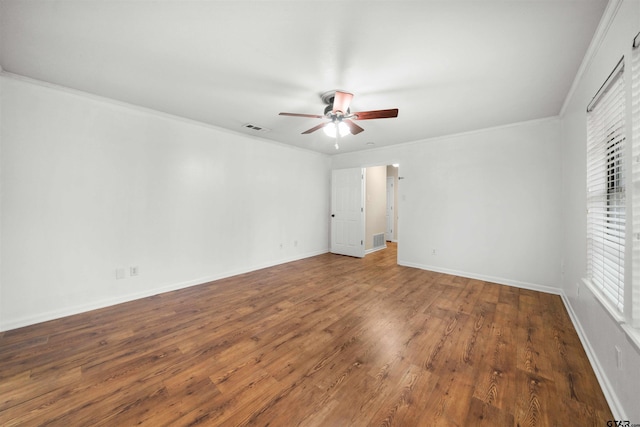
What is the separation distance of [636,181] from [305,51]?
2343 mm

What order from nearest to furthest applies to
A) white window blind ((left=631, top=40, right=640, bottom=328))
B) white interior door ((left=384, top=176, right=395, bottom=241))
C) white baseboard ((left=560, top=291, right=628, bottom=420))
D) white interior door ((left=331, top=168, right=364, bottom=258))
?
white window blind ((left=631, top=40, right=640, bottom=328)) → white baseboard ((left=560, top=291, right=628, bottom=420)) → white interior door ((left=331, top=168, right=364, bottom=258)) → white interior door ((left=384, top=176, right=395, bottom=241))

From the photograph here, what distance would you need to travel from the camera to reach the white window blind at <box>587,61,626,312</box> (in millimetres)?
1592

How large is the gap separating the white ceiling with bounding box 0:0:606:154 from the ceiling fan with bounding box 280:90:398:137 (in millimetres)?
169

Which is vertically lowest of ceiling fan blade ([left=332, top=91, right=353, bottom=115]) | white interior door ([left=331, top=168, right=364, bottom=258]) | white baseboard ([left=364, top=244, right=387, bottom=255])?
white baseboard ([left=364, top=244, right=387, bottom=255])

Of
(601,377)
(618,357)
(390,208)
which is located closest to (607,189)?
(618,357)

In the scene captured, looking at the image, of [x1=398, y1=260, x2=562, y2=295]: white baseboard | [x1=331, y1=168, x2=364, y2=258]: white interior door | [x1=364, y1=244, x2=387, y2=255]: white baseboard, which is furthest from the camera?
[x1=364, y1=244, x2=387, y2=255]: white baseboard

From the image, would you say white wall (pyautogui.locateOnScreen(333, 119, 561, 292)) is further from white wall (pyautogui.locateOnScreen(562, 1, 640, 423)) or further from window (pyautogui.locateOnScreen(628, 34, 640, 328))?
window (pyautogui.locateOnScreen(628, 34, 640, 328))

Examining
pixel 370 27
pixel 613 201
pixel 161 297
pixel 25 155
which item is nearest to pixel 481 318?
pixel 613 201

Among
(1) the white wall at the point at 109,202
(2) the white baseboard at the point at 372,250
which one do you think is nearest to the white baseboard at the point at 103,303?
(1) the white wall at the point at 109,202

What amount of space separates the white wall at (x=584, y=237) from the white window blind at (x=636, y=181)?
0.23 feet

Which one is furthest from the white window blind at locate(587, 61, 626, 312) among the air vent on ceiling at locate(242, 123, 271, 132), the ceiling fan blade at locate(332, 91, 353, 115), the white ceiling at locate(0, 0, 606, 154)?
the air vent on ceiling at locate(242, 123, 271, 132)

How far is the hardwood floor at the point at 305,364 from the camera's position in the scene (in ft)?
4.82

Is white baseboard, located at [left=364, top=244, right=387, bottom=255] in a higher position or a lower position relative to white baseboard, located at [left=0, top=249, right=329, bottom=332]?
higher

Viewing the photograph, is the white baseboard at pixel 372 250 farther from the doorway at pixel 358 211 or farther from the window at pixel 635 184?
the window at pixel 635 184
